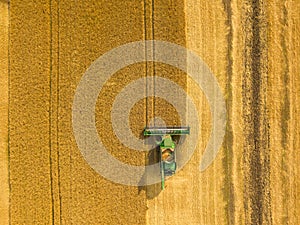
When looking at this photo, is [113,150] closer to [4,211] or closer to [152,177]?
[152,177]

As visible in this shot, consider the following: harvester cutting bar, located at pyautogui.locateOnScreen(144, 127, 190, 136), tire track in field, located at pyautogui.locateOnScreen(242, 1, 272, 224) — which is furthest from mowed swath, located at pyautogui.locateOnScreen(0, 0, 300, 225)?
harvester cutting bar, located at pyautogui.locateOnScreen(144, 127, 190, 136)

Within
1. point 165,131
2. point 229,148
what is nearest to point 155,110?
point 165,131

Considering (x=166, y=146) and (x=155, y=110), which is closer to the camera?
(x=166, y=146)

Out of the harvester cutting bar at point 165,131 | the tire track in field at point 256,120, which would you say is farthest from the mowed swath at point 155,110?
the harvester cutting bar at point 165,131

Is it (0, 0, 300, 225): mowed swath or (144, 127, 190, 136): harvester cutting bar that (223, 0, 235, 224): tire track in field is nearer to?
(0, 0, 300, 225): mowed swath

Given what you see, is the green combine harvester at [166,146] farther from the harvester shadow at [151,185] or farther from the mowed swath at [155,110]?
the mowed swath at [155,110]

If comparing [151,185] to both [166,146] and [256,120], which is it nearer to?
[166,146]
